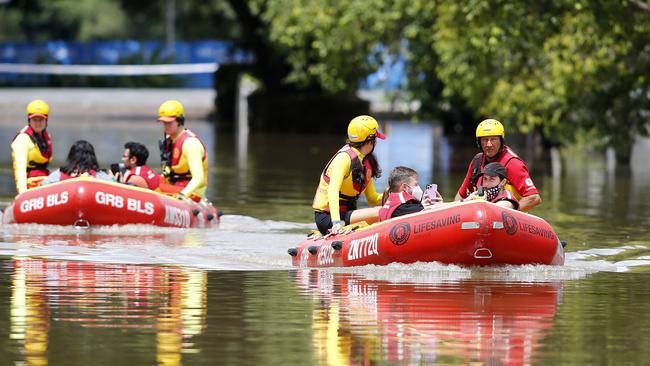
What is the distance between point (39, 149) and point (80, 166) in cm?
133

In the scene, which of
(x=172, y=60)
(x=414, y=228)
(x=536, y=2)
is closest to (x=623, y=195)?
(x=536, y=2)

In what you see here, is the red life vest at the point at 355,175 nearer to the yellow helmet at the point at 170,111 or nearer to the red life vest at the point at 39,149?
the yellow helmet at the point at 170,111

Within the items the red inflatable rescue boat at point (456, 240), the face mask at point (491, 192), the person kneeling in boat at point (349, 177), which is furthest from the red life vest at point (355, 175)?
the face mask at point (491, 192)

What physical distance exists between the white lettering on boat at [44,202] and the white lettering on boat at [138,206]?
30.5 inches

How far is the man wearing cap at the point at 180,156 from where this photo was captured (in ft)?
71.7

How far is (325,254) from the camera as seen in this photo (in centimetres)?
1675

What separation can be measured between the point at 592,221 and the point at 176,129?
20.5 ft

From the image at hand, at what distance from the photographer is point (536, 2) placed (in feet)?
95.9

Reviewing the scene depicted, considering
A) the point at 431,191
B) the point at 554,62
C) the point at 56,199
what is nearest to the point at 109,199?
the point at 56,199

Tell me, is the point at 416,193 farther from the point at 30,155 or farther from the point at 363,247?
the point at 30,155

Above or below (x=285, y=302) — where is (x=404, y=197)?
above

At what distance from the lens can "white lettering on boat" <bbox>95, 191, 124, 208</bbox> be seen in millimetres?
20875

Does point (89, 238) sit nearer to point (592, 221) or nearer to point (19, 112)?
point (592, 221)

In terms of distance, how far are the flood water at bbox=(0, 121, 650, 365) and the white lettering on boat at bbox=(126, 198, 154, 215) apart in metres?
0.21
